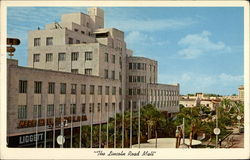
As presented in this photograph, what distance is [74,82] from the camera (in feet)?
70.5

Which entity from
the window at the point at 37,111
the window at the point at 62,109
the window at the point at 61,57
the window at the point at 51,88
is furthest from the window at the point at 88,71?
the window at the point at 37,111

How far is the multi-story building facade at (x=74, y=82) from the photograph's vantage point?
17234 millimetres

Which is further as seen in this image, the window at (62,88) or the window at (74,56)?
the window at (74,56)

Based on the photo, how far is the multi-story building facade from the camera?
56.5 ft

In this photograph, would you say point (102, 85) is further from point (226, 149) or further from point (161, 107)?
point (226, 149)

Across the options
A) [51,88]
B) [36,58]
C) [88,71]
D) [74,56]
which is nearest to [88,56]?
[74,56]

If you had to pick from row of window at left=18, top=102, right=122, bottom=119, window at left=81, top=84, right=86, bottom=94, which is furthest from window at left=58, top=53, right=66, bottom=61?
row of window at left=18, top=102, right=122, bottom=119

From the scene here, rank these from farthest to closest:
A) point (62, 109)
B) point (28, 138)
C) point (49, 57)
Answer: point (49, 57) → point (62, 109) → point (28, 138)

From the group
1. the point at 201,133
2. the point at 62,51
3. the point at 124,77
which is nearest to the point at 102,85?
the point at 62,51

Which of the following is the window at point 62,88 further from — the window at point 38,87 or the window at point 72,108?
the window at point 38,87

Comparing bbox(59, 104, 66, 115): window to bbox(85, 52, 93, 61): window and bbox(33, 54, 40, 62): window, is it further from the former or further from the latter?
bbox(85, 52, 93, 61): window

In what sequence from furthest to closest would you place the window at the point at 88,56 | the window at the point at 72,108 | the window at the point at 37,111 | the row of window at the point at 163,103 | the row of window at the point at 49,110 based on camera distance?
1. the row of window at the point at 163,103
2. the window at the point at 88,56
3. the window at the point at 72,108
4. the window at the point at 37,111
5. the row of window at the point at 49,110

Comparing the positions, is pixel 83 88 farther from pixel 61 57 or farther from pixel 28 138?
pixel 28 138

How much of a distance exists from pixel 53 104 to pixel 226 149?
34.7ft
